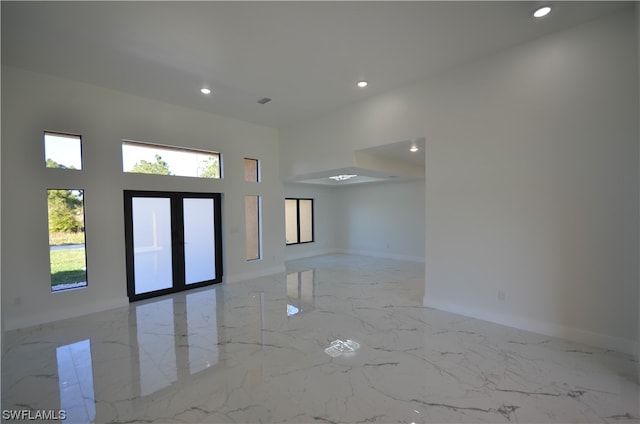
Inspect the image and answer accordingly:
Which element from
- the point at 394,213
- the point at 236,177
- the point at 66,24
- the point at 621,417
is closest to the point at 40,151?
the point at 66,24

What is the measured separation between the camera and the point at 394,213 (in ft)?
28.4

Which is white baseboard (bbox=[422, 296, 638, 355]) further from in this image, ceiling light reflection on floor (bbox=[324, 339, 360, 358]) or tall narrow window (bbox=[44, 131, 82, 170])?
tall narrow window (bbox=[44, 131, 82, 170])

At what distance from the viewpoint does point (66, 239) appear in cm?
420

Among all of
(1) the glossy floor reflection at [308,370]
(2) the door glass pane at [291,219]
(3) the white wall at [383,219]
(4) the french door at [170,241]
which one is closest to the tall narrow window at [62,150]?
(4) the french door at [170,241]

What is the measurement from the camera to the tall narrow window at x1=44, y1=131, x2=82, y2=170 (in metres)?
4.11

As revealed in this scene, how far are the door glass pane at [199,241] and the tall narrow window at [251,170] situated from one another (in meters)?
1.03

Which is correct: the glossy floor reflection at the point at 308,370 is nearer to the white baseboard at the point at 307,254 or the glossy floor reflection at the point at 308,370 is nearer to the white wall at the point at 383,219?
the white wall at the point at 383,219

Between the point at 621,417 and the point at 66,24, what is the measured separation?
590 centimetres

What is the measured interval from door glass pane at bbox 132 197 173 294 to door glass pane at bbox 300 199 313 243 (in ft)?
15.2

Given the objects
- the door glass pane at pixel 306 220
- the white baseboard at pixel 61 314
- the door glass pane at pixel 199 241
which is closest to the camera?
the white baseboard at pixel 61 314

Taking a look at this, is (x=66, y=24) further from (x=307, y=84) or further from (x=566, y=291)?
(x=566, y=291)

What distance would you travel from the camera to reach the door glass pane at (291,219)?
29.9 feet

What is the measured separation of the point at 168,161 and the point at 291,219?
177 inches

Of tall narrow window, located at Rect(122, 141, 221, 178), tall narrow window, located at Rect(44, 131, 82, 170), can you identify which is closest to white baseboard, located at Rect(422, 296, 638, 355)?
tall narrow window, located at Rect(122, 141, 221, 178)
